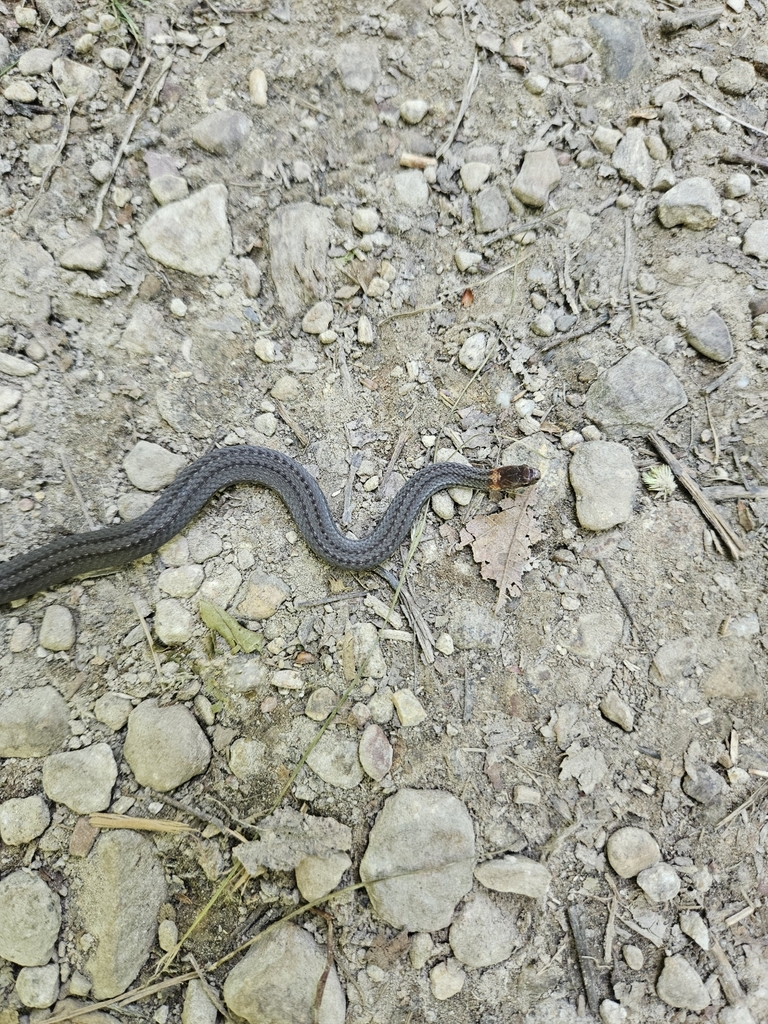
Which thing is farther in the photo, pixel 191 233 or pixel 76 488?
pixel 191 233

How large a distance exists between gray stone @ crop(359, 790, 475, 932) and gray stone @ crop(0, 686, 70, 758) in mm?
1950

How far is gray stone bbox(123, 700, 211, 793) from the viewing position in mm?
3361

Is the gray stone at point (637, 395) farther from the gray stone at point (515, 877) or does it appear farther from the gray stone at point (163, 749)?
the gray stone at point (163, 749)

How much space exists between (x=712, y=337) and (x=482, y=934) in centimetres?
410

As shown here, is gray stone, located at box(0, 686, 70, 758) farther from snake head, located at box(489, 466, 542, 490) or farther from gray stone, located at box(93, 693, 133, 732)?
snake head, located at box(489, 466, 542, 490)

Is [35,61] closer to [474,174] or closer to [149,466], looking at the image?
[149,466]

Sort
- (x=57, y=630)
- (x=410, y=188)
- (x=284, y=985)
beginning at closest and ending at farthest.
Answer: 1. (x=284, y=985)
2. (x=57, y=630)
3. (x=410, y=188)

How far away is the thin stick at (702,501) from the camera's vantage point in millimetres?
3854

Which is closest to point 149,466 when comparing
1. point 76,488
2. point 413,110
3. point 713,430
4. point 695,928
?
point 76,488

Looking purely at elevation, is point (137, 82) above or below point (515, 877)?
above

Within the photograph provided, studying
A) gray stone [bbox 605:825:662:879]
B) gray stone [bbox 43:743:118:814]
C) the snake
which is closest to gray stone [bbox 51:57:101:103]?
the snake

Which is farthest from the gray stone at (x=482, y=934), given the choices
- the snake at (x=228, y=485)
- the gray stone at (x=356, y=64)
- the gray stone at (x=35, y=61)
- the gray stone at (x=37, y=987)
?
the gray stone at (x=35, y=61)

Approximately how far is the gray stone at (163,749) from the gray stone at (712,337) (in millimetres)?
4267

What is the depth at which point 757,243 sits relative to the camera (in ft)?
13.5
